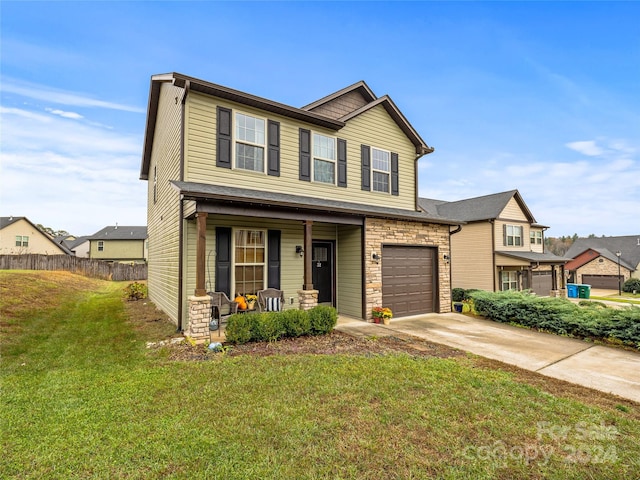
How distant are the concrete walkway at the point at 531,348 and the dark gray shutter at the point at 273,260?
7.36 feet

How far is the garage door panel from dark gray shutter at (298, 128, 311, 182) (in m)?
3.39

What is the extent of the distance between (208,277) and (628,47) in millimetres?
17670

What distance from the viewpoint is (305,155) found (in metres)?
9.65

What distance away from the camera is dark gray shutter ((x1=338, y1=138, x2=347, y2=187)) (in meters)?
10.2

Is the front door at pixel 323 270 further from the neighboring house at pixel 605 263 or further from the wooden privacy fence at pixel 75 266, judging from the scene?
the neighboring house at pixel 605 263

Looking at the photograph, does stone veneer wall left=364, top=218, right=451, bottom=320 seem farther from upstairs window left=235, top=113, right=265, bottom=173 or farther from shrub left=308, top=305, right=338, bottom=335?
upstairs window left=235, top=113, right=265, bottom=173

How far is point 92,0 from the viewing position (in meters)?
8.59

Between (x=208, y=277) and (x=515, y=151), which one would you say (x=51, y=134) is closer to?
(x=208, y=277)

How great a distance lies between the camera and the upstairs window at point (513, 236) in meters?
19.2

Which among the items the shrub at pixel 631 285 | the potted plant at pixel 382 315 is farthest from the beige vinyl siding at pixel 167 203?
the shrub at pixel 631 285

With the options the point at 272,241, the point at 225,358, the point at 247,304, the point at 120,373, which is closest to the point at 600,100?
the point at 272,241

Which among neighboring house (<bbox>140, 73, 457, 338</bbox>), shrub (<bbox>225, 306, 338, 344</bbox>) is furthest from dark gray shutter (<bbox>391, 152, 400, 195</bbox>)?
shrub (<bbox>225, 306, 338, 344</bbox>)

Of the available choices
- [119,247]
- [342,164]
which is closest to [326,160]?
[342,164]

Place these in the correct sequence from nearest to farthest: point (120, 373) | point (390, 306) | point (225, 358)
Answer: point (120, 373)
point (225, 358)
point (390, 306)
